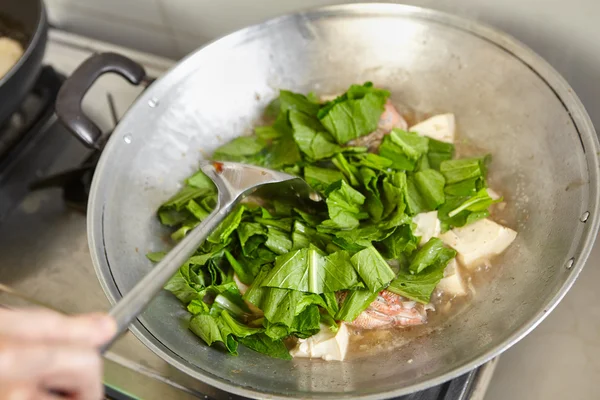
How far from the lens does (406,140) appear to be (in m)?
1.00

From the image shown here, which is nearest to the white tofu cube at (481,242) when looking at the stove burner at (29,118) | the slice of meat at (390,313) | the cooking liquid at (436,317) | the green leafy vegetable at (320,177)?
the cooking liquid at (436,317)

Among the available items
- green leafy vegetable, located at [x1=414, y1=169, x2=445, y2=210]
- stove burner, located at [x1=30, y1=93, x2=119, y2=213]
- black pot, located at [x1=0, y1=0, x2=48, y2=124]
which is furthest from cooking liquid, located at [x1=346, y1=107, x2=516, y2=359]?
black pot, located at [x1=0, y1=0, x2=48, y2=124]

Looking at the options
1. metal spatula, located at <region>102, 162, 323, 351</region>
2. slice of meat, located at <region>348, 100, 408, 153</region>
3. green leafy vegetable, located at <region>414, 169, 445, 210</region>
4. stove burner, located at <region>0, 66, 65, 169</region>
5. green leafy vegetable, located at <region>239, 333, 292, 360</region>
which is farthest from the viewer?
stove burner, located at <region>0, 66, 65, 169</region>

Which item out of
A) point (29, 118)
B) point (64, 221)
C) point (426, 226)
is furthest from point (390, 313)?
point (29, 118)

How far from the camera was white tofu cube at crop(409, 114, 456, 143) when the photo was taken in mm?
1028

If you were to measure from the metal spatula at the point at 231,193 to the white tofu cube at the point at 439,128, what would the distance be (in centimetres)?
25

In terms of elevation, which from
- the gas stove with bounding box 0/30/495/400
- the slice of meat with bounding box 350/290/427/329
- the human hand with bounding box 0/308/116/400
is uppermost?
the human hand with bounding box 0/308/116/400

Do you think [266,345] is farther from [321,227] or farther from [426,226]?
[426,226]

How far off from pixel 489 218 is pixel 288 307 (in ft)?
1.29

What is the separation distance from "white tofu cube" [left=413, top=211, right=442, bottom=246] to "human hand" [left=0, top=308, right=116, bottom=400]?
1.95 feet

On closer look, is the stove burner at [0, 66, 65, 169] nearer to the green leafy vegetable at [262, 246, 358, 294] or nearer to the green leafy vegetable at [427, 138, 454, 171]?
the green leafy vegetable at [262, 246, 358, 294]

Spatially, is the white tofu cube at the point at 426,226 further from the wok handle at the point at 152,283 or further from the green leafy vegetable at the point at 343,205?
the wok handle at the point at 152,283

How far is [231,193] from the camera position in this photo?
2.93ft

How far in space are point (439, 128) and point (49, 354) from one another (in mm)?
804
